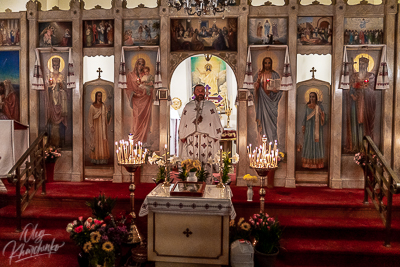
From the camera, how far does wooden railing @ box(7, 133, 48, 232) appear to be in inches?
256

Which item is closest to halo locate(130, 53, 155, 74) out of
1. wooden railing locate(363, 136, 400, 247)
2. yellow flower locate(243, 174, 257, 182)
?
yellow flower locate(243, 174, 257, 182)

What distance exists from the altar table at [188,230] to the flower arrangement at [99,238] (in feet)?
1.94

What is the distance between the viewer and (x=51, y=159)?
29.6 feet

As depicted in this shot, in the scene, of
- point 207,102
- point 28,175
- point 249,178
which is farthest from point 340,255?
point 28,175

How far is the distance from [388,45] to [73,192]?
949cm

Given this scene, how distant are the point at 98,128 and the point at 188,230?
18.4 feet

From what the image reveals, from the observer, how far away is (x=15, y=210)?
22.9 ft

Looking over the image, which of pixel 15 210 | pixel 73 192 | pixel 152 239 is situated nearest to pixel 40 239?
pixel 15 210

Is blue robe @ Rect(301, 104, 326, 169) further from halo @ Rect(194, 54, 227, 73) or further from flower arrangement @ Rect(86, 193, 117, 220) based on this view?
flower arrangement @ Rect(86, 193, 117, 220)

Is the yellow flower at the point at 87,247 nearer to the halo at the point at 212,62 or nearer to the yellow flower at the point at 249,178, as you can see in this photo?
the yellow flower at the point at 249,178

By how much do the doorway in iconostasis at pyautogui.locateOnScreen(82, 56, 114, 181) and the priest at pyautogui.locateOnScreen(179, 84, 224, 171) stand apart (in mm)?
2726

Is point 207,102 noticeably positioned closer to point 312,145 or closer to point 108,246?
point 312,145

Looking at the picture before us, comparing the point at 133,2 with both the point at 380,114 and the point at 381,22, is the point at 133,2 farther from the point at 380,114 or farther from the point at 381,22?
the point at 380,114

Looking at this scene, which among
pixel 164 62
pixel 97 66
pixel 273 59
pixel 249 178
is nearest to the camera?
pixel 249 178
